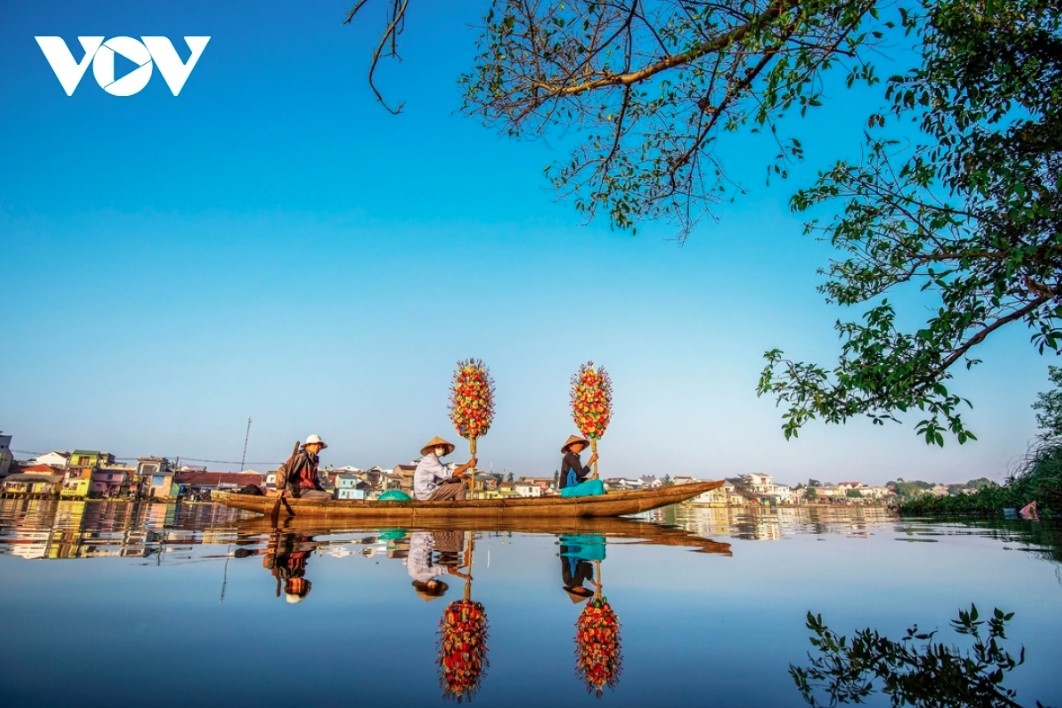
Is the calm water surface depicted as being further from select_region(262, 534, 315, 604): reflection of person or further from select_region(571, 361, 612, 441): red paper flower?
select_region(571, 361, 612, 441): red paper flower

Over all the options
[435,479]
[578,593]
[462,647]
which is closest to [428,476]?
[435,479]

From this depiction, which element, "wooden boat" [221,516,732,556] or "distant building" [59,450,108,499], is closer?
"wooden boat" [221,516,732,556]

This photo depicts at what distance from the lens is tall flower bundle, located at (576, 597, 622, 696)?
1817 millimetres

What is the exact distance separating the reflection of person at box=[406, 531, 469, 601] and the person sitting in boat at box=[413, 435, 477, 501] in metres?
4.63

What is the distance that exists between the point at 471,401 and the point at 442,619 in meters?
14.3

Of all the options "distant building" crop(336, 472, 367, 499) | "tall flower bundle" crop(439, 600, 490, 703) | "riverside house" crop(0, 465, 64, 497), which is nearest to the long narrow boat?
"tall flower bundle" crop(439, 600, 490, 703)

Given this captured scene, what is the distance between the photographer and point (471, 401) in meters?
16.8

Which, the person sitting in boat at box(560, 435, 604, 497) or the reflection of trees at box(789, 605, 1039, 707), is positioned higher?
the person sitting in boat at box(560, 435, 604, 497)

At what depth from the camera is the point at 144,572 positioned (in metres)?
3.93

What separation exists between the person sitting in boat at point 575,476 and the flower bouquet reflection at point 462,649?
31.0 ft

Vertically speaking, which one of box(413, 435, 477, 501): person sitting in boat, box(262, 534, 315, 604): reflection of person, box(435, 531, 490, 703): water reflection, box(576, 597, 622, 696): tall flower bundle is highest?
box(413, 435, 477, 501): person sitting in boat

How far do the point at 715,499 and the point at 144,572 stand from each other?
88453mm

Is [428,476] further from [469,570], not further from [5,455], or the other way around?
[5,455]

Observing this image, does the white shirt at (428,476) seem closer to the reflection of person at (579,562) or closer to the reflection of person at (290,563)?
the reflection of person at (290,563)
